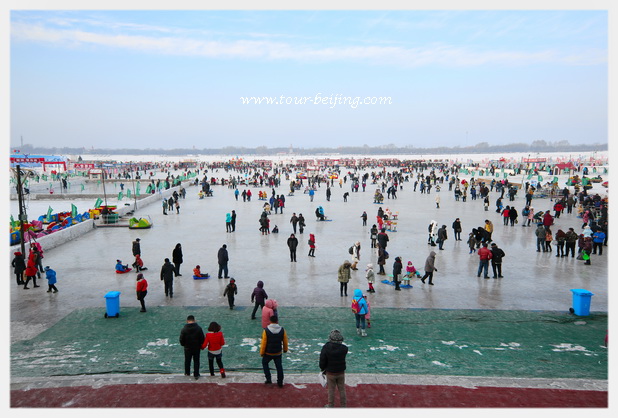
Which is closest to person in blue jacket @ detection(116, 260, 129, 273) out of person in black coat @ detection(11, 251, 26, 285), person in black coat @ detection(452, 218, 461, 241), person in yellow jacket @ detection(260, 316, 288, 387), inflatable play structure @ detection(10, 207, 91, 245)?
person in black coat @ detection(11, 251, 26, 285)

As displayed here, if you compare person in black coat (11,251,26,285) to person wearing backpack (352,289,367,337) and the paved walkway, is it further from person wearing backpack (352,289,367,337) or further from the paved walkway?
person wearing backpack (352,289,367,337)

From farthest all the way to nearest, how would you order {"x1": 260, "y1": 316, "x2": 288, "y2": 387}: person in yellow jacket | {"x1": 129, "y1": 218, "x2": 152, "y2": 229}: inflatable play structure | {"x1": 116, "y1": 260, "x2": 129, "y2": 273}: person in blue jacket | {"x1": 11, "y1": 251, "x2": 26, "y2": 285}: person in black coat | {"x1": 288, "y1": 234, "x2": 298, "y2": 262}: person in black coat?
{"x1": 129, "y1": 218, "x2": 152, "y2": 229}: inflatable play structure < {"x1": 288, "y1": 234, "x2": 298, "y2": 262}: person in black coat < {"x1": 116, "y1": 260, "x2": 129, "y2": 273}: person in blue jacket < {"x1": 11, "y1": 251, "x2": 26, "y2": 285}: person in black coat < {"x1": 260, "y1": 316, "x2": 288, "y2": 387}: person in yellow jacket

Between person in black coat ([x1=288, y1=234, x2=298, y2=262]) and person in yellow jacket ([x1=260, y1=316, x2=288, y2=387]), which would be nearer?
person in yellow jacket ([x1=260, y1=316, x2=288, y2=387])

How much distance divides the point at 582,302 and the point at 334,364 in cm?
691

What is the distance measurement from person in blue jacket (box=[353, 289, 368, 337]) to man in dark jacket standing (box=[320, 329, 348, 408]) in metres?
2.71

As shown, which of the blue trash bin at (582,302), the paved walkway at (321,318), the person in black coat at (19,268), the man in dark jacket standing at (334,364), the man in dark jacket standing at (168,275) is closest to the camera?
the man in dark jacket standing at (334,364)

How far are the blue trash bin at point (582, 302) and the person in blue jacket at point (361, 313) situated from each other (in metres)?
4.88

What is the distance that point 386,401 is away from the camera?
5.62 m

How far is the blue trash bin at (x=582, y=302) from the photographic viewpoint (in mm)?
9125

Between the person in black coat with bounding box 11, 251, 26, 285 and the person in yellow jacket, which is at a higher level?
the person in yellow jacket

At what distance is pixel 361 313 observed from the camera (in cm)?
798

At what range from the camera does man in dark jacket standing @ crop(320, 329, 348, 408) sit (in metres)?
5.16

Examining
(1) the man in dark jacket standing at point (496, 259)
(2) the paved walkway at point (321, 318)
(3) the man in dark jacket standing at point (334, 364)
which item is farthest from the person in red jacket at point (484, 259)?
(3) the man in dark jacket standing at point (334, 364)

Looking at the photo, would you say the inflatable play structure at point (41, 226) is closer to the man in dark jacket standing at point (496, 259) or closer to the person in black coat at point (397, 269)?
the person in black coat at point (397, 269)
